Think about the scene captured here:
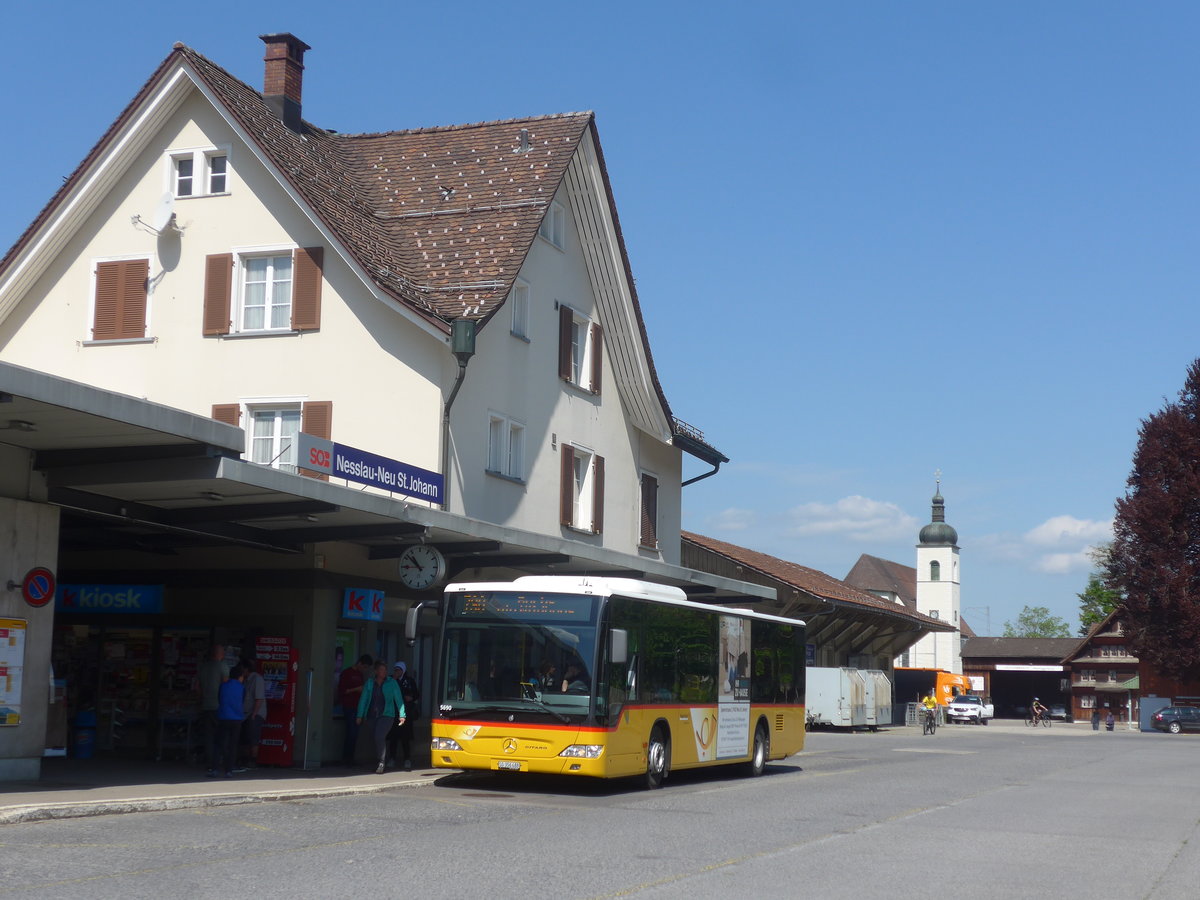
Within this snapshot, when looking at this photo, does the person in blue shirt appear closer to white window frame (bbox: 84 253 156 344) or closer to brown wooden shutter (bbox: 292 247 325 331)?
brown wooden shutter (bbox: 292 247 325 331)

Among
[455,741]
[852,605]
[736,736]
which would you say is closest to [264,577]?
[455,741]

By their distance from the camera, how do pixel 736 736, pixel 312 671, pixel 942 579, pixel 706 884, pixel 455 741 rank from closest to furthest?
1. pixel 706 884
2. pixel 455 741
3. pixel 312 671
4. pixel 736 736
5. pixel 942 579

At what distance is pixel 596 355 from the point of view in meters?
32.3

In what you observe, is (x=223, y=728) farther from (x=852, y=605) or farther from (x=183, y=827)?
(x=852, y=605)

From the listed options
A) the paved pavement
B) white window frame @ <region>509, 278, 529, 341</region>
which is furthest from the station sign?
white window frame @ <region>509, 278, 529, 341</region>

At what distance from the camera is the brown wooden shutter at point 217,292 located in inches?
1057

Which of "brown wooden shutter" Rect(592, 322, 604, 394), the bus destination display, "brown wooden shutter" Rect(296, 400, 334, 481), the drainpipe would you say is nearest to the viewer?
the bus destination display

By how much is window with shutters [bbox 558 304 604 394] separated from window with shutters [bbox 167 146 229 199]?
7.34 m

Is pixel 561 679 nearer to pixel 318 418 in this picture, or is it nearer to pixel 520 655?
pixel 520 655

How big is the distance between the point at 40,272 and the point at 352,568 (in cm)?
1056

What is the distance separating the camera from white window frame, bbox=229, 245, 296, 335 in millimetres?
26625

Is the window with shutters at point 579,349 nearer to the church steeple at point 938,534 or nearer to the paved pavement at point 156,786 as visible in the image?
the paved pavement at point 156,786

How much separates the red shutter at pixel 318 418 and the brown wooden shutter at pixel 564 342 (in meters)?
6.04

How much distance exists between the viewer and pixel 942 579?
12762 cm
